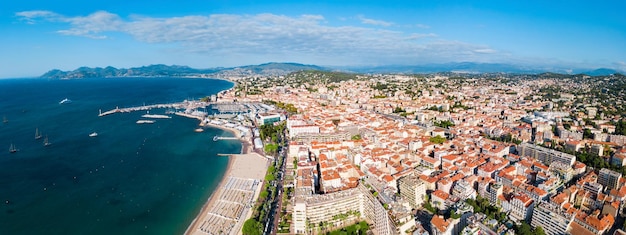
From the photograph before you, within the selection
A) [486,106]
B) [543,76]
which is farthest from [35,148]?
[543,76]

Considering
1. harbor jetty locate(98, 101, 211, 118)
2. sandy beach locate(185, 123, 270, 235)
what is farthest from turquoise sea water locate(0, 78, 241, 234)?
harbor jetty locate(98, 101, 211, 118)

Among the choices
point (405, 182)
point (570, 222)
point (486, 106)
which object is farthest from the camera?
point (486, 106)

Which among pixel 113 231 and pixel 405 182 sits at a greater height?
pixel 405 182

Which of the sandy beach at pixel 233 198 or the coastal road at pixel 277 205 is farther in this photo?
the sandy beach at pixel 233 198

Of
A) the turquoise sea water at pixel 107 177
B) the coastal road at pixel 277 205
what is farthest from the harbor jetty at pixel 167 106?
the coastal road at pixel 277 205

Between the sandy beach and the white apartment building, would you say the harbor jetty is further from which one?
the white apartment building

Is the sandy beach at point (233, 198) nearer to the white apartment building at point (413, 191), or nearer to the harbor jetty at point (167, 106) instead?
the white apartment building at point (413, 191)

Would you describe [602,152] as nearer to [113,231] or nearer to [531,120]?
[531,120]
